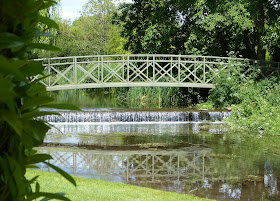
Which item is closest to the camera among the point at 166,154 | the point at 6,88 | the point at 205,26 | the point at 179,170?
the point at 6,88

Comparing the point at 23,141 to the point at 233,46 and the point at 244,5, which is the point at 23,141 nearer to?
the point at 244,5

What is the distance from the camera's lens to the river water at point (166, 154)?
21.3 ft

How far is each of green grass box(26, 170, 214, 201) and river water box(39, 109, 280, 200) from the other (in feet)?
2.24

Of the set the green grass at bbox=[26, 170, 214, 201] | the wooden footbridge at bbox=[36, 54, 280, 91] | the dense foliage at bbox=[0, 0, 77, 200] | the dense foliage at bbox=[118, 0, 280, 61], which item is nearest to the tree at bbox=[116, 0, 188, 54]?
the dense foliage at bbox=[118, 0, 280, 61]

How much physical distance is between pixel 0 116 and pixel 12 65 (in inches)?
5.2

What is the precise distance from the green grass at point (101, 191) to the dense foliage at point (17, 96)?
3.78 m

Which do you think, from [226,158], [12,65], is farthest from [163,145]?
[12,65]

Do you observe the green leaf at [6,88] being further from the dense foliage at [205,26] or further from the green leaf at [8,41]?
the dense foliage at [205,26]

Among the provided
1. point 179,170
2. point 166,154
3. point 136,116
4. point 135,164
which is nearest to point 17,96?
point 179,170

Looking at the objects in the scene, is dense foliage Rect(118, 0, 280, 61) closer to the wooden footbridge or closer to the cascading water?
the wooden footbridge

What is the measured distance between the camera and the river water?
6.50 m

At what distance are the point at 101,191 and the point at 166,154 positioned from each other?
3783 millimetres

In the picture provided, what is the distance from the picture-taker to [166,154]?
8.95 m

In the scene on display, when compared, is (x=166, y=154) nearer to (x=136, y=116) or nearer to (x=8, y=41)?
(x=136, y=116)
